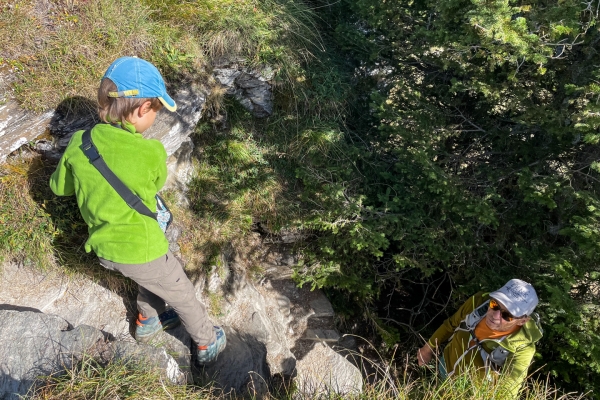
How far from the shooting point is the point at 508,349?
342 cm

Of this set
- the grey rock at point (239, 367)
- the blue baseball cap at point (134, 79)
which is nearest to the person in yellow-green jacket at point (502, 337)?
the grey rock at point (239, 367)

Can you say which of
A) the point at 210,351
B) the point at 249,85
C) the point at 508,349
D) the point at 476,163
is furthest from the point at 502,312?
the point at 249,85

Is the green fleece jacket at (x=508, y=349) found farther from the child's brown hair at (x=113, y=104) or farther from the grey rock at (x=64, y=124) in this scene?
the grey rock at (x=64, y=124)

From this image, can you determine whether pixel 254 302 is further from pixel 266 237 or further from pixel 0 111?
pixel 0 111

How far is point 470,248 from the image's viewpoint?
184 inches

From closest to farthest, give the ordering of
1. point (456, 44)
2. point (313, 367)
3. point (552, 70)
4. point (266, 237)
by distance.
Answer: point (456, 44)
point (552, 70)
point (313, 367)
point (266, 237)

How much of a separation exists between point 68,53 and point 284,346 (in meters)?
4.32

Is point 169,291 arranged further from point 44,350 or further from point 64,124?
point 64,124

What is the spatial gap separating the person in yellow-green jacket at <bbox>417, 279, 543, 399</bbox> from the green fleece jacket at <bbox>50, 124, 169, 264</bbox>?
2608 millimetres

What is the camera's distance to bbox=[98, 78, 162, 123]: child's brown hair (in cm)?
296

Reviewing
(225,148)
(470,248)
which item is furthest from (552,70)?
(225,148)

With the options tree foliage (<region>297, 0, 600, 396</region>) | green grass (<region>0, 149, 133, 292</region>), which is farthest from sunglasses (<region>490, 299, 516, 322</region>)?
green grass (<region>0, 149, 133, 292</region>)

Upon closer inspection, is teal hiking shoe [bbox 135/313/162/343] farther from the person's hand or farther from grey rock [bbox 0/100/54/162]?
the person's hand

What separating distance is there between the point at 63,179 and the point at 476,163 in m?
4.23
